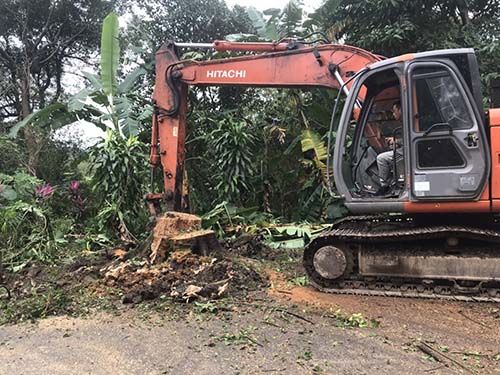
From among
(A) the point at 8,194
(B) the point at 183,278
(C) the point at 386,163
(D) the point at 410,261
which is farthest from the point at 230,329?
(A) the point at 8,194

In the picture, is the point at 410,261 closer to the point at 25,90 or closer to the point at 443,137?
the point at 443,137

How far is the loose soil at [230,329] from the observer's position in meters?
3.19

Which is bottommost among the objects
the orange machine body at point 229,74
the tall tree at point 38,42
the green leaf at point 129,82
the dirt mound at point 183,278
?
the dirt mound at point 183,278

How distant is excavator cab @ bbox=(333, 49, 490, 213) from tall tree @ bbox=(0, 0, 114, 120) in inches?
569

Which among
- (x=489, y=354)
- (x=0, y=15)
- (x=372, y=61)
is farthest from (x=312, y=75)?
(x=0, y=15)

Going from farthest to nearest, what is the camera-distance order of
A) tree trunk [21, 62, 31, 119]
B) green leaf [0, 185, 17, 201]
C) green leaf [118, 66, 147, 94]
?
tree trunk [21, 62, 31, 119] → green leaf [118, 66, 147, 94] → green leaf [0, 185, 17, 201]

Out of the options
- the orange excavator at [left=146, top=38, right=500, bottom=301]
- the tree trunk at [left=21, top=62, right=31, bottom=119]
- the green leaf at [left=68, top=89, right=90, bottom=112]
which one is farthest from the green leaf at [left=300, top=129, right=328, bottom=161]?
the tree trunk at [left=21, top=62, right=31, bottom=119]

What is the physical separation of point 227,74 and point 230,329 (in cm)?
348

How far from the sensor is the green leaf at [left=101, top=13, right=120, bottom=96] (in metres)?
9.19

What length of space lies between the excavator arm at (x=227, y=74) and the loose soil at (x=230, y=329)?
1465mm

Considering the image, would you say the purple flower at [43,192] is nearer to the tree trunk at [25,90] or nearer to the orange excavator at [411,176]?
the orange excavator at [411,176]

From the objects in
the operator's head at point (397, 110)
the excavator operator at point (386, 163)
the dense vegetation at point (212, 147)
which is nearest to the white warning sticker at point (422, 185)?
the excavator operator at point (386, 163)

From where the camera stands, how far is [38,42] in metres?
17.3

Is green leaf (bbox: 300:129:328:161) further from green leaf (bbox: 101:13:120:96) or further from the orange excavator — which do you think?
green leaf (bbox: 101:13:120:96)
